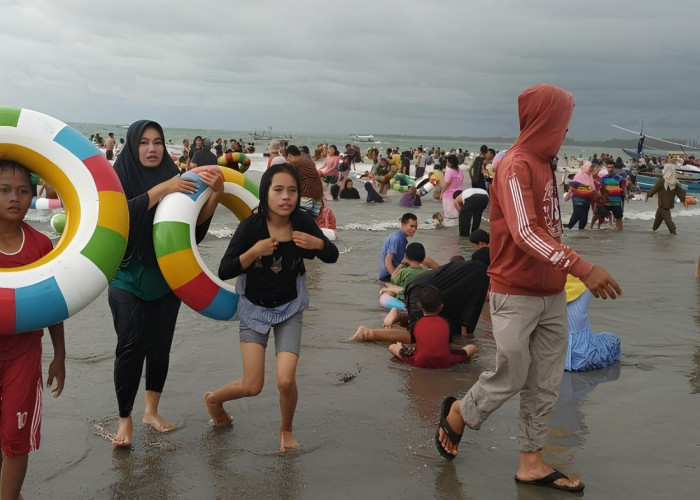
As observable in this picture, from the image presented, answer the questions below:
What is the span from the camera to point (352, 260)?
11344mm

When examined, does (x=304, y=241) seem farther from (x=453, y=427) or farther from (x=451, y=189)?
(x=451, y=189)

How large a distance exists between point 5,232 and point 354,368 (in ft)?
10.5

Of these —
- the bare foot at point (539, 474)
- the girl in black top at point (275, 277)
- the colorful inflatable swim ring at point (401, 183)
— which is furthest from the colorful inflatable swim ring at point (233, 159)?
the colorful inflatable swim ring at point (401, 183)

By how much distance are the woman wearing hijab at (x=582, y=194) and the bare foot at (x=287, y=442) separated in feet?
42.7

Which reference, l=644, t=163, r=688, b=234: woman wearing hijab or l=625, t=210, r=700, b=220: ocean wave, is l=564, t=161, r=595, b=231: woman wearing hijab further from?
l=625, t=210, r=700, b=220: ocean wave

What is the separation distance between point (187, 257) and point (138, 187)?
0.56 metres

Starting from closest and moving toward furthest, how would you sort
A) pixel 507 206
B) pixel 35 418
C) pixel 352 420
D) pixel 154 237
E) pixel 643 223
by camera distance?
pixel 35 418, pixel 507 206, pixel 154 237, pixel 352 420, pixel 643 223

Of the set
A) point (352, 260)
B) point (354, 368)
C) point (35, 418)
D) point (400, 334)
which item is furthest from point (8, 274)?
point (352, 260)

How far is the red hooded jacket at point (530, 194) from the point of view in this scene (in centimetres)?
367

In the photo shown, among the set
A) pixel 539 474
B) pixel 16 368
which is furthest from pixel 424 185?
pixel 16 368

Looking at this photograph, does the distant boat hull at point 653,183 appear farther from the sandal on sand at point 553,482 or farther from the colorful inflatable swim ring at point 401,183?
the sandal on sand at point 553,482

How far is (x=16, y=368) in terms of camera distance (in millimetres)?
3145

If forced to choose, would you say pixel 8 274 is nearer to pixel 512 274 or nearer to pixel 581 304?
pixel 512 274

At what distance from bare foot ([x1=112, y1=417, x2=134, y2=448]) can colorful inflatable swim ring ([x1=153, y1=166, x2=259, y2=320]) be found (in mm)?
746
